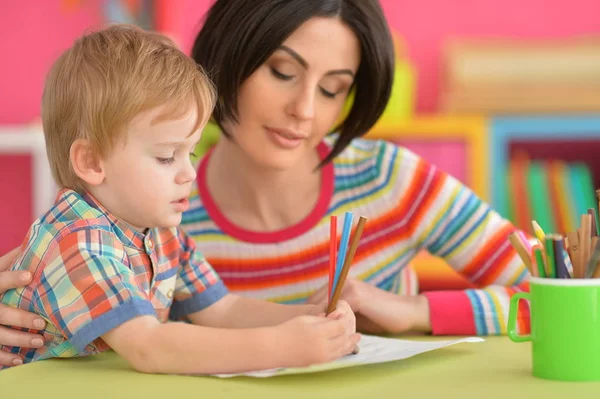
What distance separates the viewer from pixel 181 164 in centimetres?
Answer: 93

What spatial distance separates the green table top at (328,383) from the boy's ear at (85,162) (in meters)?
0.19

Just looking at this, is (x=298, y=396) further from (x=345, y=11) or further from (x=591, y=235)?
(x=345, y=11)

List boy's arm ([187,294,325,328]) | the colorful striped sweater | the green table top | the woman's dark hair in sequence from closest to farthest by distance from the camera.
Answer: the green table top
boy's arm ([187,294,325,328])
the woman's dark hair
the colorful striped sweater

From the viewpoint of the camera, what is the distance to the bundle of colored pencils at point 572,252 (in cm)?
78

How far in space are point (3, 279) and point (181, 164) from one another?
22cm

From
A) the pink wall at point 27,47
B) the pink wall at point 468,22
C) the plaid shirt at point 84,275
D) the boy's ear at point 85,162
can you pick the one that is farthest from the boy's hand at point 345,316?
the pink wall at point 27,47

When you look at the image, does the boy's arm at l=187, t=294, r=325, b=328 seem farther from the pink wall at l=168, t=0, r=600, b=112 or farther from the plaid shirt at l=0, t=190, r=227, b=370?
the pink wall at l=168, t=0, r=600, b=112

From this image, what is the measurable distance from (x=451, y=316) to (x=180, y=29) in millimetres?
2123

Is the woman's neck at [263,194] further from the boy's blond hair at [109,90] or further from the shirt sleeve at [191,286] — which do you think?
the boy's blond hair at [109,90]

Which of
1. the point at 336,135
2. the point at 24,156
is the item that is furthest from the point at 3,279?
the point at 24,156

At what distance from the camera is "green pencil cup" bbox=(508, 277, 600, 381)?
30.4 inches

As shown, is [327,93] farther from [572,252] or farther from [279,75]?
[572,252]

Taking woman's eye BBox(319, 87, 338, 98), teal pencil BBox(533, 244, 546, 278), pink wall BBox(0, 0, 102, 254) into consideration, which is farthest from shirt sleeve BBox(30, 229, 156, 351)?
pink wall BBox(0, 0, 102, 254)

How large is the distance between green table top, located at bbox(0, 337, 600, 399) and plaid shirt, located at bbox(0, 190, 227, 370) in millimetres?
43
